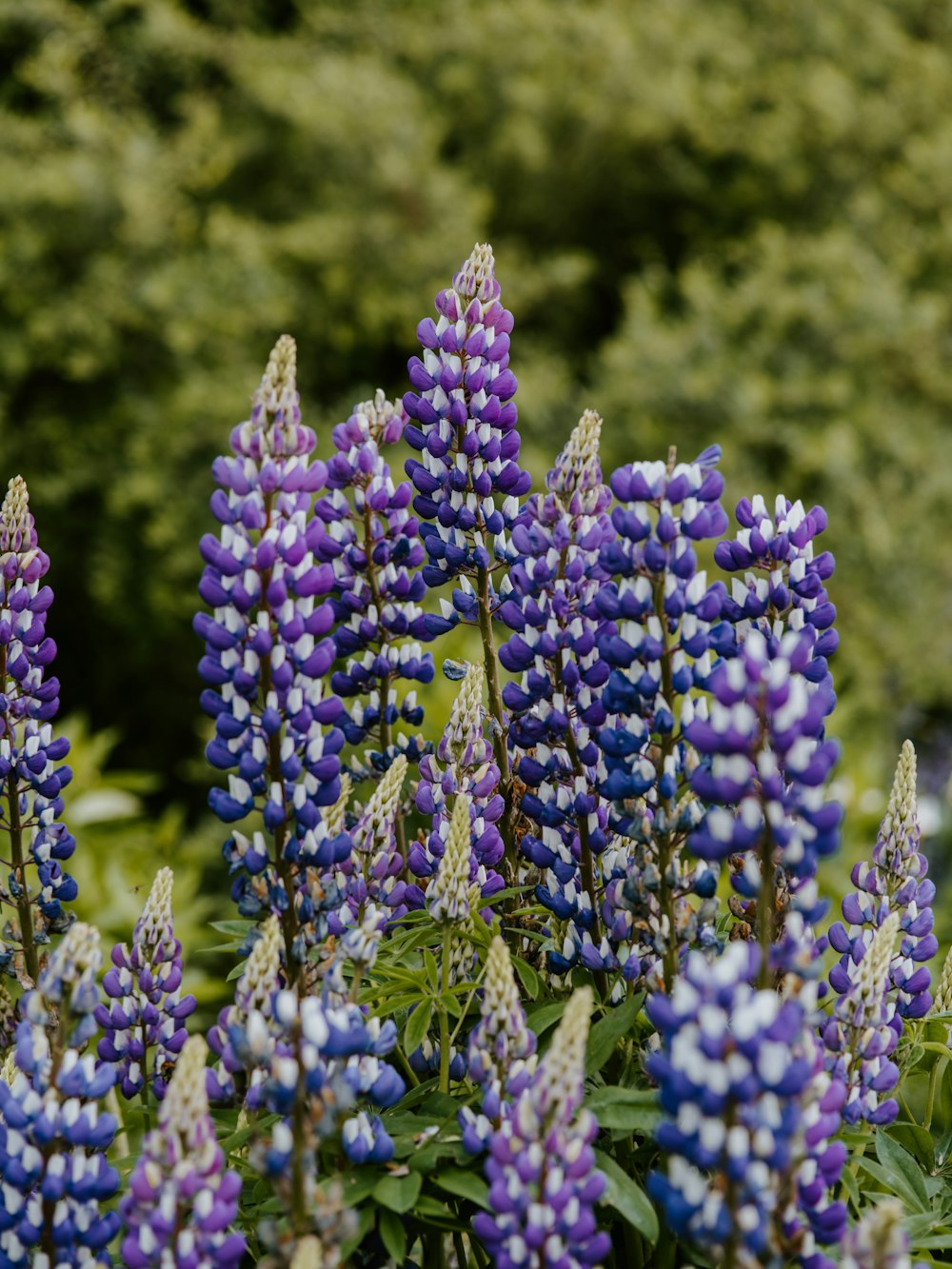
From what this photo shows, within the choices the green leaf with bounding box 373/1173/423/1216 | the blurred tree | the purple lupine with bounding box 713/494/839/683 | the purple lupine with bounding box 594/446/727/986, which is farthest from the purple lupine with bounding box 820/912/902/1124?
the blurred tree

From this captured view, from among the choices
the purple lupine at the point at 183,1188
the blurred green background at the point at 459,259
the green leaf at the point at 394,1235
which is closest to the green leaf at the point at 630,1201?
the green leaf at the point at 394,1235

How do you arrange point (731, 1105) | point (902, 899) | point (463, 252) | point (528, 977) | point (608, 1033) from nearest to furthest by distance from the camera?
point (731, 1105) < point (608, 1033) < point (528, 977) < point (902, 899) < point (463, 252)

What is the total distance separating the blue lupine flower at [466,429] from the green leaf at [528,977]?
0.36m

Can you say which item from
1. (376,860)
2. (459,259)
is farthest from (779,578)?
(459,259)

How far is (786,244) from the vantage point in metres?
6.83

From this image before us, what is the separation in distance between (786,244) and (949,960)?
588cm

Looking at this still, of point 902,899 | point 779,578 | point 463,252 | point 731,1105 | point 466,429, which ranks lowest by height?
point 731,1105

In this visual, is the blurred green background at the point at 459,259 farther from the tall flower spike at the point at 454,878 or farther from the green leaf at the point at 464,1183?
the green leaf at the point at 464,1183

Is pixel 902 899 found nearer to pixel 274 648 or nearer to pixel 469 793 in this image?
pixel 469 793

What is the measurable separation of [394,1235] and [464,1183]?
6 centimetres

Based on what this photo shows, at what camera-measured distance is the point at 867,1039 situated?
123 cm

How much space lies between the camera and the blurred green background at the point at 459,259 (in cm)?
623

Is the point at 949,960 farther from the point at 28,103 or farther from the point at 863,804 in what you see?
the point at 28,103

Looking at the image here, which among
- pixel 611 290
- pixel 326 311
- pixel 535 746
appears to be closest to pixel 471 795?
pixel 535 746
